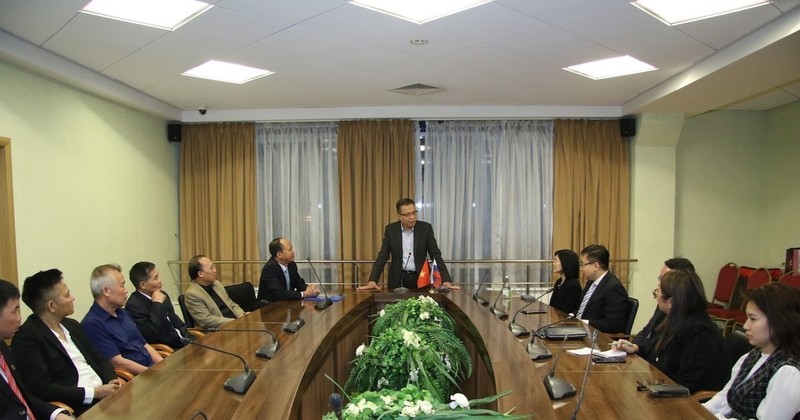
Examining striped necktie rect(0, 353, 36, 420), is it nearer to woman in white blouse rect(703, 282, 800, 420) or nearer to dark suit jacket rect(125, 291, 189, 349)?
dark suit jacket rect(125, 291, 189, 349)

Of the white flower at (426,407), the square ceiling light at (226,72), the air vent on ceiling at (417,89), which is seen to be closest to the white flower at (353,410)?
the white flower at (426,407)

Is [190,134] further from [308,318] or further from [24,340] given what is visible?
[24,340]

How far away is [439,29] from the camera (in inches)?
133

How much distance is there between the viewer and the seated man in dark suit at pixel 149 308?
11.1ft

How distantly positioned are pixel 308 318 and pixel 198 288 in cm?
101

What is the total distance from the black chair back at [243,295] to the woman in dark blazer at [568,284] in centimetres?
255

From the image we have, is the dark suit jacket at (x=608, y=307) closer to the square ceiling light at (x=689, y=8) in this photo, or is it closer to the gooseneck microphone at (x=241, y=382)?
the square ceiling light at (x=689, y=8)

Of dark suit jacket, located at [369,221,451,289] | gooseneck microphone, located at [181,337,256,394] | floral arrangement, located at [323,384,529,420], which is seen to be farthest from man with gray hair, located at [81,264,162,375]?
dark suit jacket, located at [369,221,451,289]

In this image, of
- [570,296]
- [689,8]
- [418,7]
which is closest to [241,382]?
[418,7]

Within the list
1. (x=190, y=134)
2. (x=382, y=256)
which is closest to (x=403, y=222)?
(x=382, y=256)

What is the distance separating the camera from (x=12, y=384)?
2.11m

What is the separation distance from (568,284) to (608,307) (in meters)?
0.57

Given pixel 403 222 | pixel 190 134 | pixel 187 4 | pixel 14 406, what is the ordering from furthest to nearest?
1. pixel 190 134
2. pixel 403 222
3. pixel 187 4
4. pixel 14 406

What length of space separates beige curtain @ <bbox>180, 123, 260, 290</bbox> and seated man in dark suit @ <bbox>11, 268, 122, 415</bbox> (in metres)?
3.61
